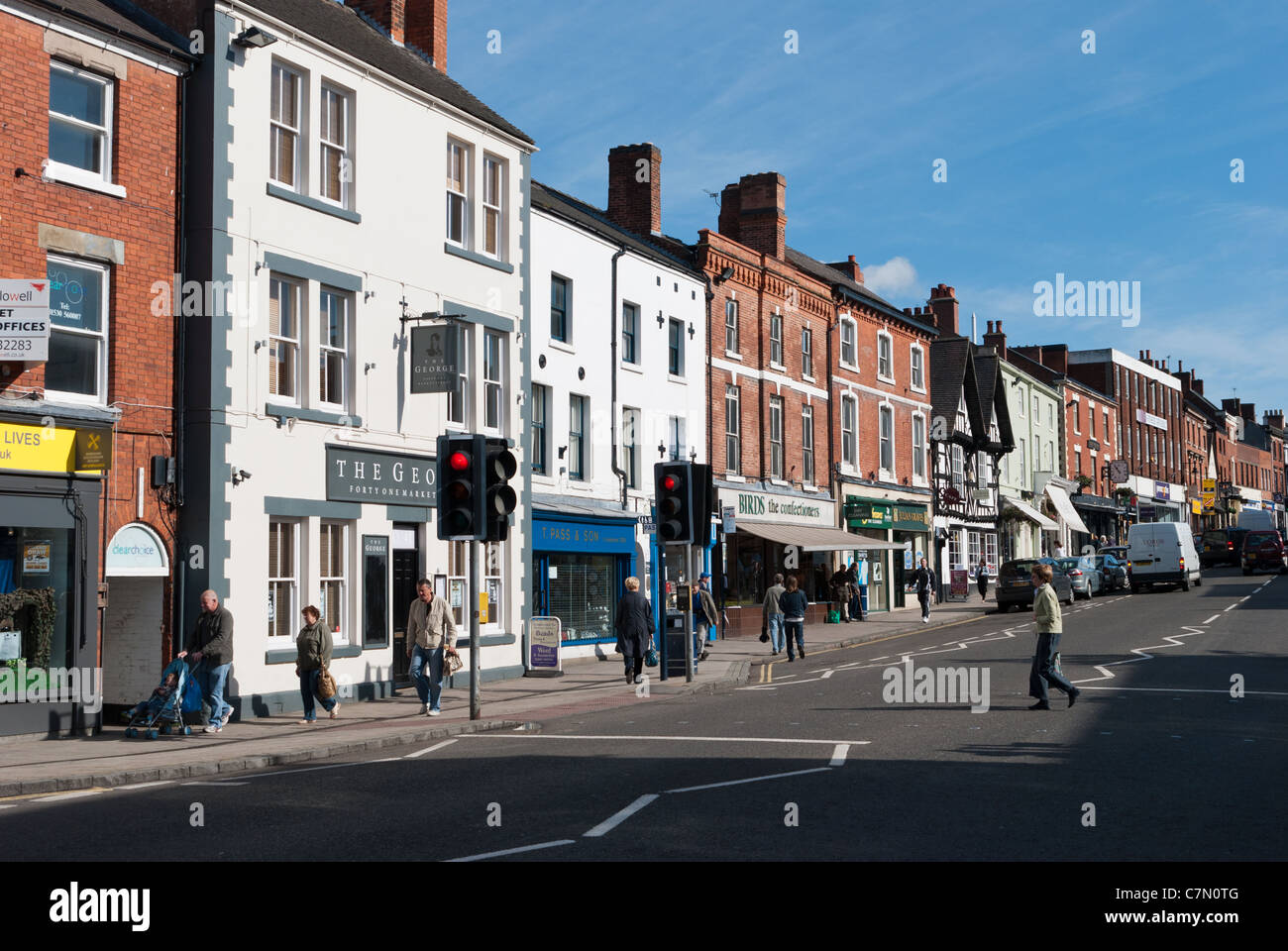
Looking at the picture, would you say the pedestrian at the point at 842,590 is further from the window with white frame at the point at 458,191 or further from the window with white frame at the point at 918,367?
the window with white frame at the point at 458,191

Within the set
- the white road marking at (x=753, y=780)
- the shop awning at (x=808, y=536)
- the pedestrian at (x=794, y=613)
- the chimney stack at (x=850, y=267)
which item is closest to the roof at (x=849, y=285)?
the chimney stack at (x=850, y=267)

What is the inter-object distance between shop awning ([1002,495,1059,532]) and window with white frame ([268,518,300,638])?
4363cm

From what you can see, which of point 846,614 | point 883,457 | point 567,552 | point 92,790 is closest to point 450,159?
point 567,552

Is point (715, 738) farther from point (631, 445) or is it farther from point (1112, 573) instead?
point (1112, 573)

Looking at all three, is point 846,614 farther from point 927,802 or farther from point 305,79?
point 927,802

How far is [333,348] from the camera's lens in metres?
20.0

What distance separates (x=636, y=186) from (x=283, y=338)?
672 inches

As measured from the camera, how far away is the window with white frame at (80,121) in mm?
16391

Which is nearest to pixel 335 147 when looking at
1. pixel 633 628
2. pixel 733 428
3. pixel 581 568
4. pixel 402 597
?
pixel 402 597

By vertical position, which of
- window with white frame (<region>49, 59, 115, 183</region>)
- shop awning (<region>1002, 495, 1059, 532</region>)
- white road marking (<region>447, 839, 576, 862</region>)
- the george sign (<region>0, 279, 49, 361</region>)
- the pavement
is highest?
window with white frame (<region>49, 59, 115, 183</region>)

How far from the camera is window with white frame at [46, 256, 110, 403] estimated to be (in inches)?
634

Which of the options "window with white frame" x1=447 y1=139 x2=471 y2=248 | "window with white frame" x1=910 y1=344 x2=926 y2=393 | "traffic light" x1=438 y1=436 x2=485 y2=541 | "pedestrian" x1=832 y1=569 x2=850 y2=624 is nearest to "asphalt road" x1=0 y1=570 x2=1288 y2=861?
"traffic light" x1=438 y1=436 x2=485 y2=541

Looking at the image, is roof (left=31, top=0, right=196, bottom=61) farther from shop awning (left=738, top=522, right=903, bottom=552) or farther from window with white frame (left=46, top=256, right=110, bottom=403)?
shop awning (left=738, top=522, right=903, bottom=552)

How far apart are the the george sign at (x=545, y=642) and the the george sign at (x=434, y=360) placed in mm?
→ 4928
